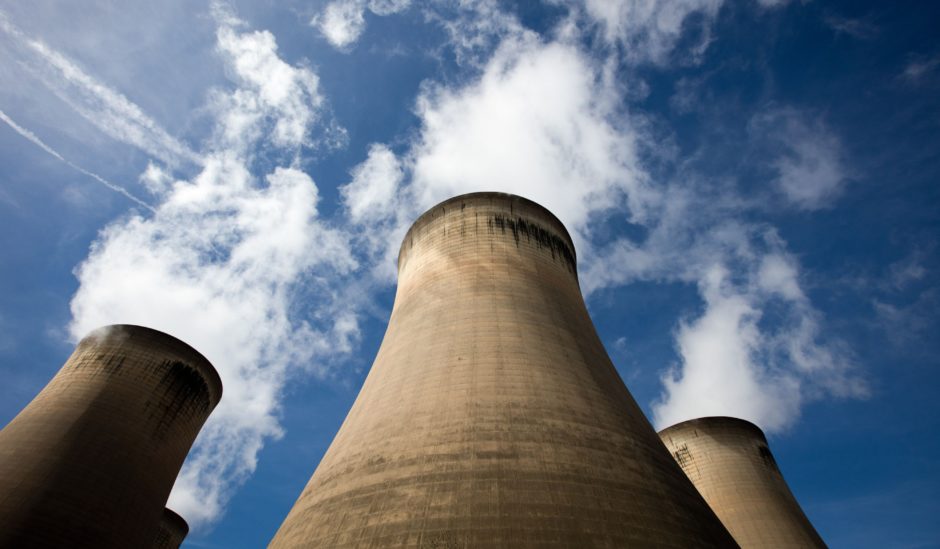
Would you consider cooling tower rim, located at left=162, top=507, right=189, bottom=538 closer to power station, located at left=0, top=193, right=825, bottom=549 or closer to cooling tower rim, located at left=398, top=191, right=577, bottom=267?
power station, located at left=0, top=193, right=825, bottom=549

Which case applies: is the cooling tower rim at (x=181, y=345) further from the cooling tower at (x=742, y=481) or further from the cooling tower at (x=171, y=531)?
the cooling tower at (x=742, y=481)

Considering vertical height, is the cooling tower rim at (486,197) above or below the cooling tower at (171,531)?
above

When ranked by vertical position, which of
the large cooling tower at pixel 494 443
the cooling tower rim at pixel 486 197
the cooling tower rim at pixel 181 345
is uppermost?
the cooling tower rim at pixel 486 197

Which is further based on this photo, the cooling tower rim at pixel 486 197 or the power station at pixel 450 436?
the cooling tower rim at pixel 486 197

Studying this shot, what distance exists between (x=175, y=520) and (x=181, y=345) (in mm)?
9143

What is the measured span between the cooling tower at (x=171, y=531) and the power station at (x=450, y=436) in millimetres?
6632

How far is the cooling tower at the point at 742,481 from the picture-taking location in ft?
49.5

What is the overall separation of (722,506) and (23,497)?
17.5 metres

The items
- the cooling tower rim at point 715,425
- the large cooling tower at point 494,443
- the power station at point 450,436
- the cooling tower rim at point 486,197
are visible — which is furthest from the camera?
the cooling tower rim at point 715,425

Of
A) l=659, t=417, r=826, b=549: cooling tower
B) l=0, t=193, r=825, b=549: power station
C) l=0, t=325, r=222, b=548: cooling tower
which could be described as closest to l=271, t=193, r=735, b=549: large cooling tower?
l=0, t=193, r=825, b=549: power station

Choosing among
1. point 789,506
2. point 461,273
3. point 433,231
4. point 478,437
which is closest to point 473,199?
point 433,231

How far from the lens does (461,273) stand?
32.6 ft

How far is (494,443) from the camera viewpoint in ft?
21.2

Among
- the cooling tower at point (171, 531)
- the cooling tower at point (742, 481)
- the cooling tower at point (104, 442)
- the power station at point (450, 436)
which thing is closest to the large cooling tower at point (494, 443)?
the power station at point (450, 436)
